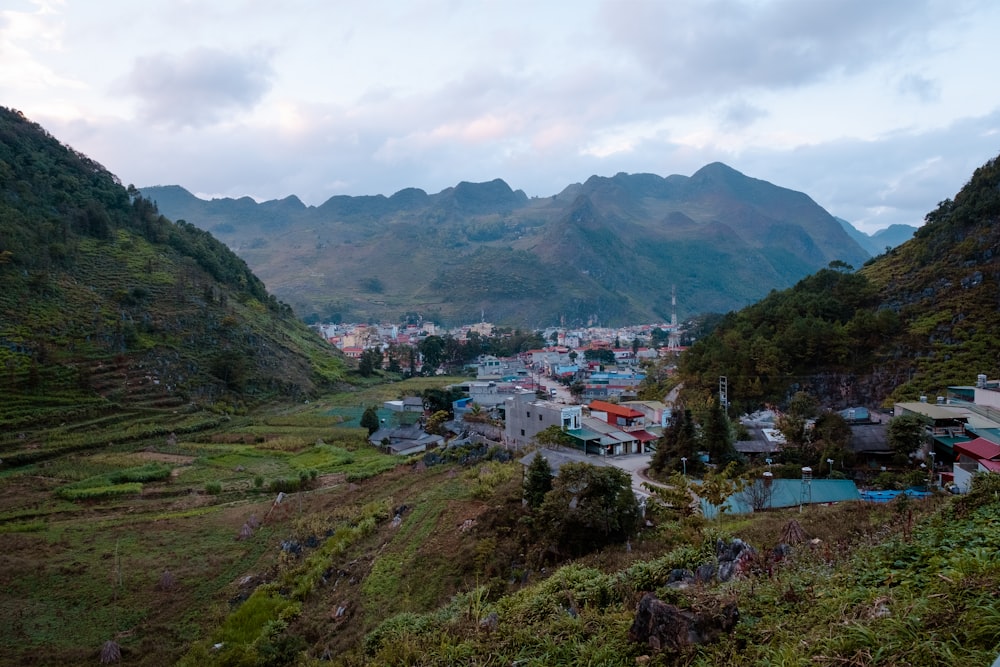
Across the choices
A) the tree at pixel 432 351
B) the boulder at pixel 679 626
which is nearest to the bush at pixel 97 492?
the boulder at pixel 679 626

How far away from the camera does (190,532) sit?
666 inches

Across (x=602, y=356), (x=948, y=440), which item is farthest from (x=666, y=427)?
(x=602, y=356)

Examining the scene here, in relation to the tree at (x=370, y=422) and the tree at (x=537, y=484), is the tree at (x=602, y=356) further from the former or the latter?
the tree at (x=537, y=484)

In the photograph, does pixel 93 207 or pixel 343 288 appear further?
pixel 343 288

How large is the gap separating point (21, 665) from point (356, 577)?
5.89m

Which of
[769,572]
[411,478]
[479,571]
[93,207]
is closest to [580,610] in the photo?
[769,572]

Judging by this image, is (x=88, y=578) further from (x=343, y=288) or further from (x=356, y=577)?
(x=343, y=288)

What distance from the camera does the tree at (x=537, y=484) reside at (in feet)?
40.2

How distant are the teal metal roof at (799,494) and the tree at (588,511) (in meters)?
3.98

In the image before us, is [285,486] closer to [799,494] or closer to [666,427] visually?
[666,427]

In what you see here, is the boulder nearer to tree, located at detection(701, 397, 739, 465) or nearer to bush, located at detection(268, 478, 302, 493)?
tree, located at detection(701, 397, 739, 465)

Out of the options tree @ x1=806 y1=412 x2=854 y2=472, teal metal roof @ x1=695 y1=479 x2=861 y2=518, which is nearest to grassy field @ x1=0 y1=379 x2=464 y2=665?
teal metal roof @ x1=695 y1=479 x2=861 y2=518

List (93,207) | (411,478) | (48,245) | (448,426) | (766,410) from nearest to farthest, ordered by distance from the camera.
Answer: (411,478) → (766,410) → (448,426) → (48,245) → (93,207)

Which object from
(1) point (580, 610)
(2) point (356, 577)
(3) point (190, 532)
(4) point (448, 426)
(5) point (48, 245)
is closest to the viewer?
(1) point (580, 610)
